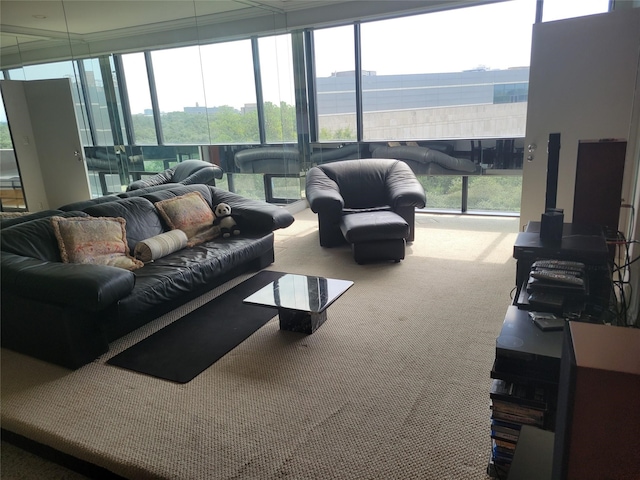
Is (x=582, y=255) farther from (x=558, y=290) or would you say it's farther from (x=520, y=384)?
(x=520, y=384)

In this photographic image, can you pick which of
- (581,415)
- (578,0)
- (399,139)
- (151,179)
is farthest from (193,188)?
(578,0)

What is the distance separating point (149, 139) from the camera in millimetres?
4152

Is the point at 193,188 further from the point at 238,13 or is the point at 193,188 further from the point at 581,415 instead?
the point at 581,415

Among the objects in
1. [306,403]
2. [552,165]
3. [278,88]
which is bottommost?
[306,403]

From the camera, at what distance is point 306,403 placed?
6.81 ft

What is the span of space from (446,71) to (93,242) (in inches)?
172

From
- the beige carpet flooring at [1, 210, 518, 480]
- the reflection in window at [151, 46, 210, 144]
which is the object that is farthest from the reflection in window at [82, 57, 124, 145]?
the beige carpet flooring at [1, 210, 518, 480]

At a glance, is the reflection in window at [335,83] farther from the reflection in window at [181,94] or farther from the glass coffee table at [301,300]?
the glass coffee table at [301,300]

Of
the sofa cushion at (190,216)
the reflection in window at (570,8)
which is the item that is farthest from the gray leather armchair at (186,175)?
the reflection in window at (570,8)

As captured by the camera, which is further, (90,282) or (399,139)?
(399,139)

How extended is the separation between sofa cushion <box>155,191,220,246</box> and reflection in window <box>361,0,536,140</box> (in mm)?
2975

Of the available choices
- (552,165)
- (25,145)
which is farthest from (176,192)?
(552,165)

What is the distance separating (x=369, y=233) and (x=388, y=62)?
2948mm

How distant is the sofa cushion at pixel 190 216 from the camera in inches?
140
